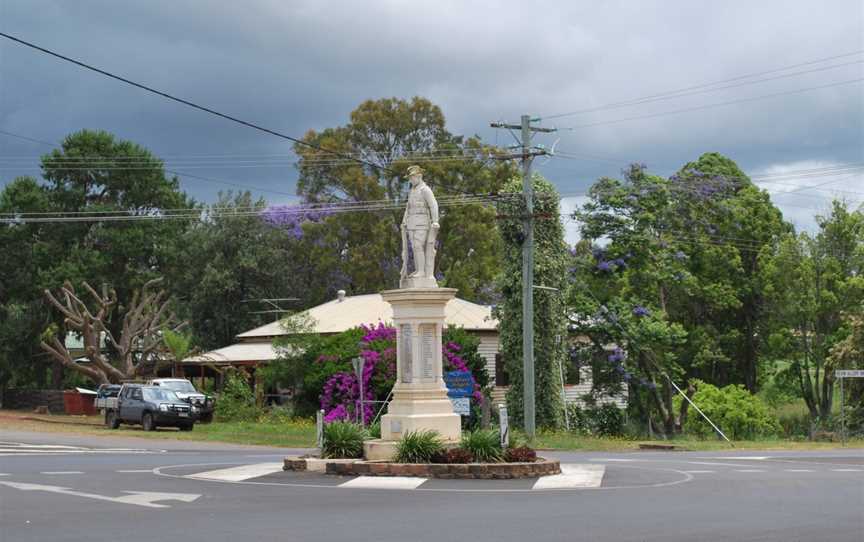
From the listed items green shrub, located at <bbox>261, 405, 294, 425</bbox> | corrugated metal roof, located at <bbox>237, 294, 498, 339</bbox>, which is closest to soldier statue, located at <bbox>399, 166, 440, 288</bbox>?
green shrub, located at <bbox>261, 405, 294, 425</bbox>

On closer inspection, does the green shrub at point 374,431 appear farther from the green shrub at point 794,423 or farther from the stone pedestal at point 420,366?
the green shrub at point 794,423

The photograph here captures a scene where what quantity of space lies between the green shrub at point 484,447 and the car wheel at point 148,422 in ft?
72.7

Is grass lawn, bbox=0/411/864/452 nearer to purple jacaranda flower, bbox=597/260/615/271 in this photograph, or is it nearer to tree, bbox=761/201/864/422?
purple jacaranda flower, bbox=597/260/615/271

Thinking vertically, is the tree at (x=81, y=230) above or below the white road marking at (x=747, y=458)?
above

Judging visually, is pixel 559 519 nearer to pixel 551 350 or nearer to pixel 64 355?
pixel 551 350

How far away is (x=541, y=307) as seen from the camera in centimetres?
3875

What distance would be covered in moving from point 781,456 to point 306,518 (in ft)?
64.2

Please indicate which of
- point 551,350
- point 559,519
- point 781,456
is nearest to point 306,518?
point 559,519

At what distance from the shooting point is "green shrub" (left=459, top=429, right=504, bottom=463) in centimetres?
2019

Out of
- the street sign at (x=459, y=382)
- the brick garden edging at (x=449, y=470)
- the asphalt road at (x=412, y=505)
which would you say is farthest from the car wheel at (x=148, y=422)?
the brick garden edging at (x=449, y=470)

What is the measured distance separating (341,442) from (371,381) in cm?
1761

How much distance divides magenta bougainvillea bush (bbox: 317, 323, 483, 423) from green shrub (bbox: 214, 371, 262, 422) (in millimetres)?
→ 5177

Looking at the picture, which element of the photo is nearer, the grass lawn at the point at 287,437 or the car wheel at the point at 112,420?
the grass lawn at the point at 287,437

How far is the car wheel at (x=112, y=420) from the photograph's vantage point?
4103cm
